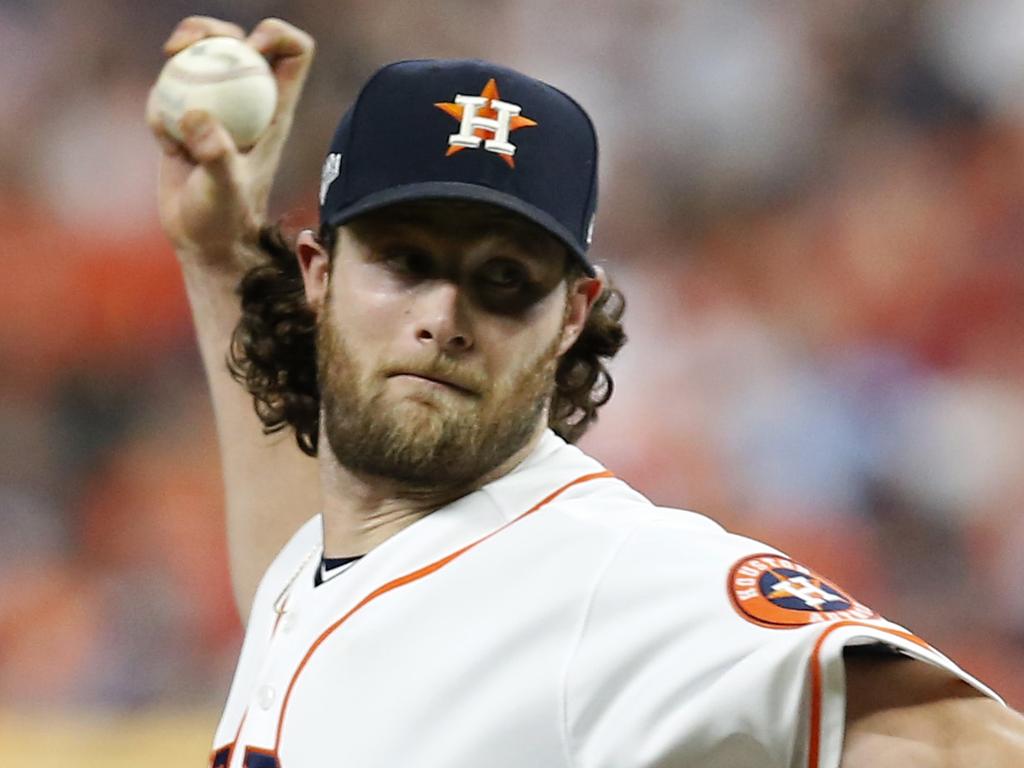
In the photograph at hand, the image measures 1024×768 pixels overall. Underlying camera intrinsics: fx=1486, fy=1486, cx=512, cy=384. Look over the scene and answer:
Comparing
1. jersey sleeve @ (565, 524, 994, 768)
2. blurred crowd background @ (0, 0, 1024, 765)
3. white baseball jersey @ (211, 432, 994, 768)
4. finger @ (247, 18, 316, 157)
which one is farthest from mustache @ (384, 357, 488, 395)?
blurred crowd background @ (0, 0, 1024, 765)

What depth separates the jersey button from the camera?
58.1 inches

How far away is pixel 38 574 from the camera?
143 inches

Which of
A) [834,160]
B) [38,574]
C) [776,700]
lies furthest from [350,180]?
[834,160]

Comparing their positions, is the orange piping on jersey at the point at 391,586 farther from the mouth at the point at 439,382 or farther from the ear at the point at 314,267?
the ear at the point at 314,267

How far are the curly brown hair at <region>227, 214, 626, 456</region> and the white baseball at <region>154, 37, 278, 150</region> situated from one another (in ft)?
0.55

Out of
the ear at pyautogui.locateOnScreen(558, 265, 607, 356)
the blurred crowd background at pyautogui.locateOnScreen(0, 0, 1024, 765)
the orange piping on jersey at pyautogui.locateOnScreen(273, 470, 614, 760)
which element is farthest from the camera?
the blurred crowd background at pyautogui.locateOnScreen(0, 0, 1024, 765)

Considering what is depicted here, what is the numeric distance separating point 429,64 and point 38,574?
2468mm

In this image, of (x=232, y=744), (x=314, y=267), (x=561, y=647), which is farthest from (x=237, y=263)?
(x=561, y=647)

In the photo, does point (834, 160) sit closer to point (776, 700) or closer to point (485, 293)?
point (485, 293)

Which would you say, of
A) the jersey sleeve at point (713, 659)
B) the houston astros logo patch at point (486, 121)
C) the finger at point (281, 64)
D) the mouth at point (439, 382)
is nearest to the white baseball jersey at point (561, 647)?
the jersey sleeve at point (713, 659)

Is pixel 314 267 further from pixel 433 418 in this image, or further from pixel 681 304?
pixel 681 304

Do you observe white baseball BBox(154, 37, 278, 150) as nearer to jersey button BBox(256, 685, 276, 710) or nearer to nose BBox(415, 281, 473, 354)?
nose BBox(415, 281, 473, 354)

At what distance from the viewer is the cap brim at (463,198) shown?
1.45m

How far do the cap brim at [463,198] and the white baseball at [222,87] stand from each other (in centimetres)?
54
